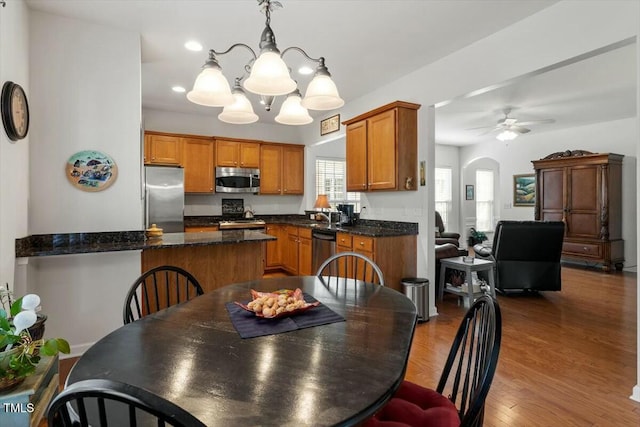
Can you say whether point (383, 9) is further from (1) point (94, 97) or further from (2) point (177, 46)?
(1) point (94, 97)

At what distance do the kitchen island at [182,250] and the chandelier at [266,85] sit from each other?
1190 millimetres

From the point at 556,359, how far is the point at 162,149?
5.41 meters

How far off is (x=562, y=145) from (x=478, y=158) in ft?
6.23

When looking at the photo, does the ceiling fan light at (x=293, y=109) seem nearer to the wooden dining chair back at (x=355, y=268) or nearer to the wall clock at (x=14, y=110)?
the wooden dining chair back at (x=355, y=268)

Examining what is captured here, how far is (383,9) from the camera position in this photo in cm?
258

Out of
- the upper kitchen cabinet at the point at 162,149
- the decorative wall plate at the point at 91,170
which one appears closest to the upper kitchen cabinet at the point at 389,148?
the decorative wall plate at the point at 91,170

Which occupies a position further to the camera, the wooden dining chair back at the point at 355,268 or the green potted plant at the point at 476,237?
the green potted plant at the point at 476,237

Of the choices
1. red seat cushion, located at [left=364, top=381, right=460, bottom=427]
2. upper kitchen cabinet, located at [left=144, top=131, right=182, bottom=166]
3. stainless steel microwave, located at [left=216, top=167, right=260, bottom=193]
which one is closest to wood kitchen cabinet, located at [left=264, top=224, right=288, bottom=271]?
stainless steel microwave, located at [left=216, top=167, right=260, bottom=193]

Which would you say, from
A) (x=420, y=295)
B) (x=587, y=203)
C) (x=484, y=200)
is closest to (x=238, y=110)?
(x=420, y=295)

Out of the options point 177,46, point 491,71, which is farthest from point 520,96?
point 177,46

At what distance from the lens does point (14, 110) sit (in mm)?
2156

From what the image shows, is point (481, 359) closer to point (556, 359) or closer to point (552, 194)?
point (556, 359)

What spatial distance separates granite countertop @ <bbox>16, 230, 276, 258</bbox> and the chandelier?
1.13 metres

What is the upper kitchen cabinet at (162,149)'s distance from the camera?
504 cm
